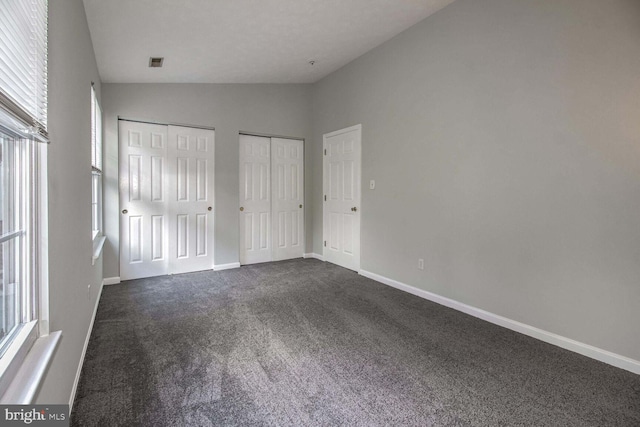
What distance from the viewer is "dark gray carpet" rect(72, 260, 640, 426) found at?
166 centimetres

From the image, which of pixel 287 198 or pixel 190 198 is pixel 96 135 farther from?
pixel 287 198

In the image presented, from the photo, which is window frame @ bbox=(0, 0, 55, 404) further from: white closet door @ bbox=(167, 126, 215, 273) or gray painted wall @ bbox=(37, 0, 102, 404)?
white closet door @ bbox=(167, 126, 215, 273)

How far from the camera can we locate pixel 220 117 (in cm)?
460

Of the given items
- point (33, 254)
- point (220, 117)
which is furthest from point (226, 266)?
point (33, 254)

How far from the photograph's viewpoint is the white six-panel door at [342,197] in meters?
4.54

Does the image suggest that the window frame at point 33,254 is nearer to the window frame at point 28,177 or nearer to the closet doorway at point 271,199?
the window frame at point 28,177

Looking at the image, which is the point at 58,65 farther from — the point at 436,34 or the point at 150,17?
the point at 436,34

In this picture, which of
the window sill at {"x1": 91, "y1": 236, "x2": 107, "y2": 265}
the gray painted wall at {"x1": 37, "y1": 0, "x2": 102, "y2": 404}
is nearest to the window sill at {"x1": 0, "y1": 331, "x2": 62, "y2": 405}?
the gray painted wall at {"x1": 37, "y1": 0, "x2": 102, "y2": 404}

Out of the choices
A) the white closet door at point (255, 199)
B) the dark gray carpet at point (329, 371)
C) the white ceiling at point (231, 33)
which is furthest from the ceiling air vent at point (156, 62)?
the dark gray carpet at point (329, 371)

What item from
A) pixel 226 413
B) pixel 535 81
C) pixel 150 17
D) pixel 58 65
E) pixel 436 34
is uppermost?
pixel 436 34

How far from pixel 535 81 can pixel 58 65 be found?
3.19 metres

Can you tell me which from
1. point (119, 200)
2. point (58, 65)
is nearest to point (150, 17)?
point (58, 65)

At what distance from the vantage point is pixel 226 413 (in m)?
1.66

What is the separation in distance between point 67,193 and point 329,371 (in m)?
1.88
